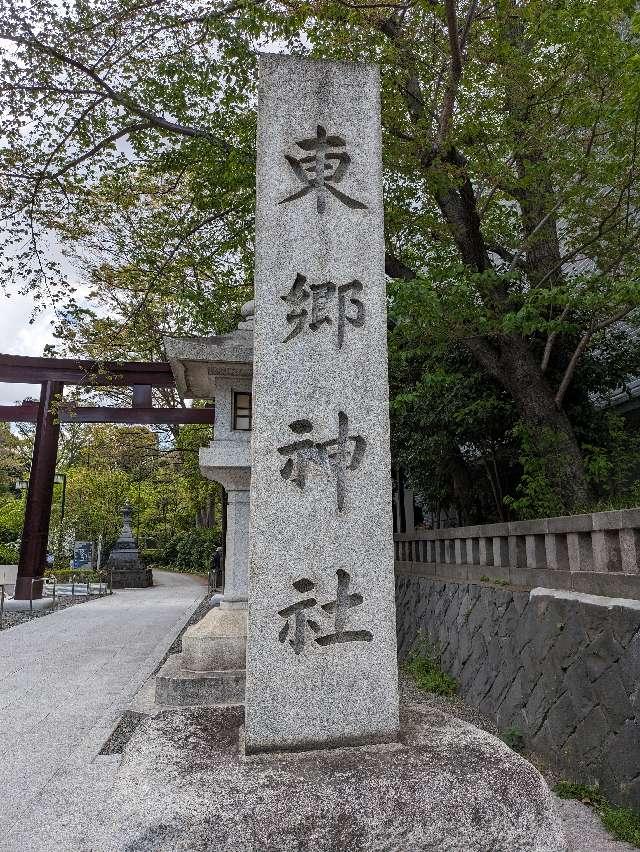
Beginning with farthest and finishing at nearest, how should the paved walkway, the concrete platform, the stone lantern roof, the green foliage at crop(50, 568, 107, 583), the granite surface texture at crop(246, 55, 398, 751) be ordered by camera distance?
the green foliage at crop(50, 568, 107, 583) → the stone lantern roof → the concrete platform → the paved walkway → the granite surface texture at crop(246, 55, 398, 751)

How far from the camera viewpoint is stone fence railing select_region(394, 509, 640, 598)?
3.88 m

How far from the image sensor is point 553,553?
5.00 metres

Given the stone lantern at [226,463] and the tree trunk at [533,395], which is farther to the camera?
the tree trunk at [533,395]

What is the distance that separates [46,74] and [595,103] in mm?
7214

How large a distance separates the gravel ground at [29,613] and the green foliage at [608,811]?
33.0 feet

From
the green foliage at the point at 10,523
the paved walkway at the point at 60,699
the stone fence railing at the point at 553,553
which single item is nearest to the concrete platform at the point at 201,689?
the paved walkway at the point at 60,699

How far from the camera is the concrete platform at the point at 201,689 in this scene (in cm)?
481

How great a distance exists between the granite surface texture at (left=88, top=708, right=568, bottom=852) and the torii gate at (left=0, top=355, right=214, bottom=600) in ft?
37.9

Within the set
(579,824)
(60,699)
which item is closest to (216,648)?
(60,699)

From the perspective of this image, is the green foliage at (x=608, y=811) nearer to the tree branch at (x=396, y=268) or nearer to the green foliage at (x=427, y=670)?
the green foliage at (x=427, y=670)

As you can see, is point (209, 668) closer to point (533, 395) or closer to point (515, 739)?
point (515, 739)

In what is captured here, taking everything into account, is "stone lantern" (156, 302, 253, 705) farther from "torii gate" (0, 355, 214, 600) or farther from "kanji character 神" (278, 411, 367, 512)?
"torii gate" (0, 355, 214, 600)

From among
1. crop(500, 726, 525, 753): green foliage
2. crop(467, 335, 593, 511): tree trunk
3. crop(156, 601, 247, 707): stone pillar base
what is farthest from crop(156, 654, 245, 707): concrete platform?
crop(467, 335, 593, 511): tree trunk

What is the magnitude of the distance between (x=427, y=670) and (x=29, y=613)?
939 centimetres
